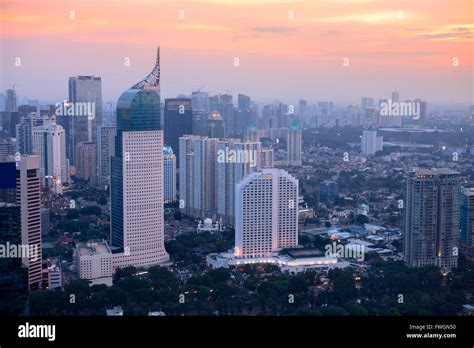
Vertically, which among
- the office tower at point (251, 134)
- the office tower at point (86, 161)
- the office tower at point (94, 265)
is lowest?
the office tower at point (94, 265)

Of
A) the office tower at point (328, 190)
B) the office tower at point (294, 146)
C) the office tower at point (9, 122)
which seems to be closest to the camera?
the office tower at point (9, 122)

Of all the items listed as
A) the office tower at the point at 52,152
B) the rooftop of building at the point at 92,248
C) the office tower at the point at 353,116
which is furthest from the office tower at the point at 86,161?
the office tower at the point at 353,116

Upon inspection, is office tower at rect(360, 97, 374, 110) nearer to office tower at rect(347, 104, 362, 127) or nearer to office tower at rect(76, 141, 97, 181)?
office tower at rect(347, 104, 362, 127)

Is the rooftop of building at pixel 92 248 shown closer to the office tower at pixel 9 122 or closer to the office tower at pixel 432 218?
the office tower at pixel 9 122

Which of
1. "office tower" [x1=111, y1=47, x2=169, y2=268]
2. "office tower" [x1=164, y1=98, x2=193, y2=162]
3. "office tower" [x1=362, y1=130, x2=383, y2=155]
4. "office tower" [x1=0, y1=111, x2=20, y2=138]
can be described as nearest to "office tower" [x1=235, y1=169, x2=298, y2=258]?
"office tower" [x1=111, y1=47, x2=169, y2=268]

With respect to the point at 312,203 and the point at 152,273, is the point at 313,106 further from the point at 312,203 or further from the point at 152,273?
the point at 152,273

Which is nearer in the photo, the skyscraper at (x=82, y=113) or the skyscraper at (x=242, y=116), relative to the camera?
the skyscraper at (x=82, y=113)

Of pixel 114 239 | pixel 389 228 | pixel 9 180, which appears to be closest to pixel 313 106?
pixel 389 228
